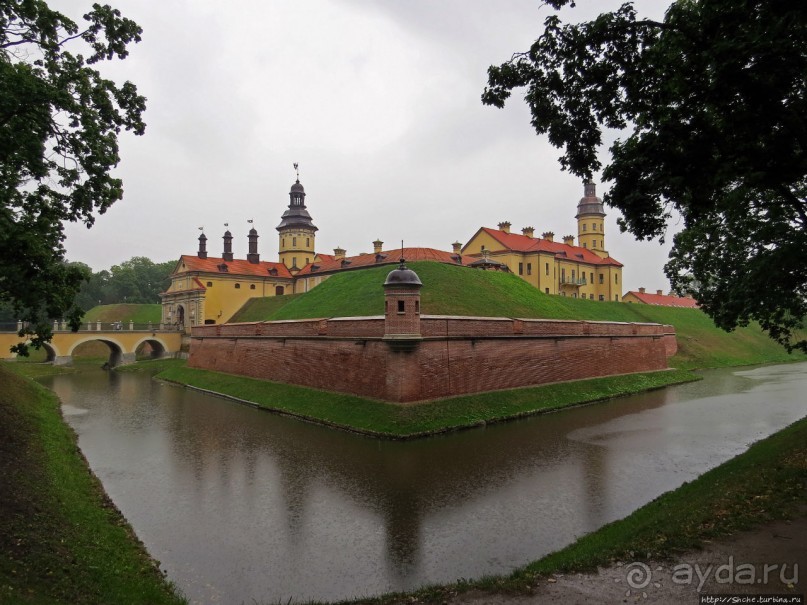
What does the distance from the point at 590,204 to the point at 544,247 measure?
17686 millimetres

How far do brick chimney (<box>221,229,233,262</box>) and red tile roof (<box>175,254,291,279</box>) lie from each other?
2.60 feet

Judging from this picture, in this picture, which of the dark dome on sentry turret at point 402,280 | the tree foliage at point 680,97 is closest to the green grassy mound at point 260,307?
the dark dome on sentry turret at point 402,280

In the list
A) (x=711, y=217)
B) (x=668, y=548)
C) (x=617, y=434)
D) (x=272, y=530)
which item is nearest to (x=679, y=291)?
(x=711, y=217)

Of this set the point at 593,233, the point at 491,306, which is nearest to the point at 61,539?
the point at 491,306

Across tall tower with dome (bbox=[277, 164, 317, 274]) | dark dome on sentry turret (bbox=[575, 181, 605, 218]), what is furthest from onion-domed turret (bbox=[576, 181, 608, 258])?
tall tower with dome (bbox=[277, 164, 317, 274])

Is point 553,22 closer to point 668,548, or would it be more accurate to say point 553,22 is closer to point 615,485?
point 668,548

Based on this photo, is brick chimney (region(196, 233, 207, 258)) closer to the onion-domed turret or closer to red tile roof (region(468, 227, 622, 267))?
red tile roof (region(468, 227, 622, 267))

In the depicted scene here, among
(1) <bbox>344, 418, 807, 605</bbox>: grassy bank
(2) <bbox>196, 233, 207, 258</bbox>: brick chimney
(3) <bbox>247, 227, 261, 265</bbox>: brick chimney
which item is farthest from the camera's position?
(3) <bbox>247, 227, 261, 265</bbox>: brick chimney

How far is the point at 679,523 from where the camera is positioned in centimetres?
787

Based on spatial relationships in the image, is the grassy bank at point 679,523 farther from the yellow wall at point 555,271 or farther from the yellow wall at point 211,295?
the yellow wall at point 211,295

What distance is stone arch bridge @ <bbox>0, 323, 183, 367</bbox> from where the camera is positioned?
43.5 meters

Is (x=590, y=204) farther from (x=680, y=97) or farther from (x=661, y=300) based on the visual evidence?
(x=680, y=97)

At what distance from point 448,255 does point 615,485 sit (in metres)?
40.9

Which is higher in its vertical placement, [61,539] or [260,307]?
[260,307]
